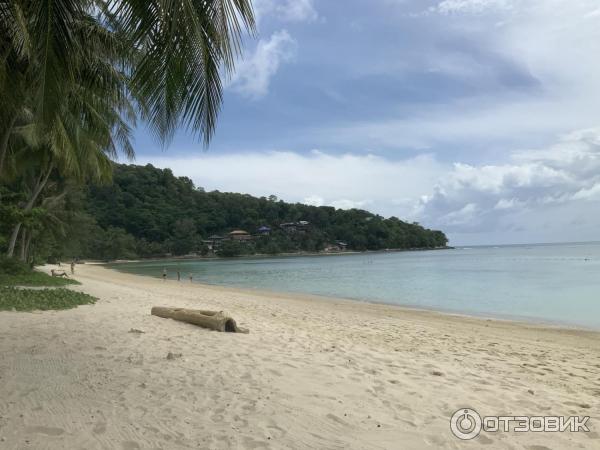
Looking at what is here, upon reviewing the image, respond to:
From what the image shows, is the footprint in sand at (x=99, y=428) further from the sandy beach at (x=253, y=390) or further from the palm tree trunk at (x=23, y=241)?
the palm tree trunk at (x=23, y=241)

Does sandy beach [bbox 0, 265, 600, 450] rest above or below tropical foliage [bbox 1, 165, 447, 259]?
below

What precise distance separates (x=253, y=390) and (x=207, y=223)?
96.3 m

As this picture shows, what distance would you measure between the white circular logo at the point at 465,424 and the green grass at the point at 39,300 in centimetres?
766

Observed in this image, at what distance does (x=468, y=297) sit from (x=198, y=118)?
21.2 m

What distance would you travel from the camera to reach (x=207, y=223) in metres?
98.4

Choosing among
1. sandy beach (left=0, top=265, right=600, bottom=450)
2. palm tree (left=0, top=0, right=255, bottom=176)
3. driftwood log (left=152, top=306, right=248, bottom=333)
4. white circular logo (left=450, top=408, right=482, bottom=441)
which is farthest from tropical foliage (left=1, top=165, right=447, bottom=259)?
white circular logo (left=450, top=408, right=482, bottom=441)

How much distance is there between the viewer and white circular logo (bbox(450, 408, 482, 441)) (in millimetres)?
3236

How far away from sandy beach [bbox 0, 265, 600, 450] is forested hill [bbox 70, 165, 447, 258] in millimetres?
66748

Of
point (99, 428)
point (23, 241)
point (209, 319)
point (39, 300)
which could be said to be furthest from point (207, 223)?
point (99, 428)

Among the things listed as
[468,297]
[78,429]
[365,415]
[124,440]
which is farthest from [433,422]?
[468,297]

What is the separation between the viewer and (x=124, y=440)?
2953mm

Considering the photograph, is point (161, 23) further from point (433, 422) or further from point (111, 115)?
point (111, 115)

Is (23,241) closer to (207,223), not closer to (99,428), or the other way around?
(99,428)

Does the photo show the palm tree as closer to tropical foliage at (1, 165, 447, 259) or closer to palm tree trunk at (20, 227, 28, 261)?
palm tree trunk at (20, 227, 28, 261)
